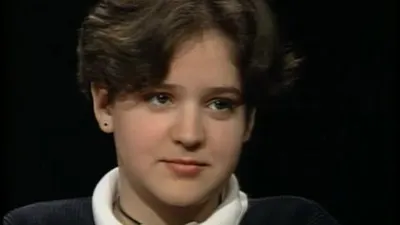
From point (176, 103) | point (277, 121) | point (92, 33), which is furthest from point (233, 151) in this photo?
point (277, 121)

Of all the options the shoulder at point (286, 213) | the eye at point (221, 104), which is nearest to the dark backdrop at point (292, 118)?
the shoulder at point (286, 213)

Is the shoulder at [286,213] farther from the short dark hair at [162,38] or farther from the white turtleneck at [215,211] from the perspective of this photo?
the short dark hair at [162,38]

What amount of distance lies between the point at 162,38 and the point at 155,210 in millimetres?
177

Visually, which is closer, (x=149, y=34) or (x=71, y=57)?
(x=149, y=34)

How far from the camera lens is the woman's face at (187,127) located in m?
0.86

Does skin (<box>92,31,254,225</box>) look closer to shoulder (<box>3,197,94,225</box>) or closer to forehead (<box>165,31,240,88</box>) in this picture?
forehead (<box>165,31,240,88</box>)

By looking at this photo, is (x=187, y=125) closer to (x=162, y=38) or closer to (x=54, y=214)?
(x=162, y=38)

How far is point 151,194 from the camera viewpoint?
90cm

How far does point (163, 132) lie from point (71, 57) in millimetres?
488

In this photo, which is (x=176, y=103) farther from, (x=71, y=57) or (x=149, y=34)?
(x=71, y=57)

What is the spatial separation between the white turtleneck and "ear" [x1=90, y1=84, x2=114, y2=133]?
0.07 meters

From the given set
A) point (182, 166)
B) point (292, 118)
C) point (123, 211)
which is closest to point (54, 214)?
point (123, 211)

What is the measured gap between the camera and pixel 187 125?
853 millimetres

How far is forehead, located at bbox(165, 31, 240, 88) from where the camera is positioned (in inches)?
33.8
